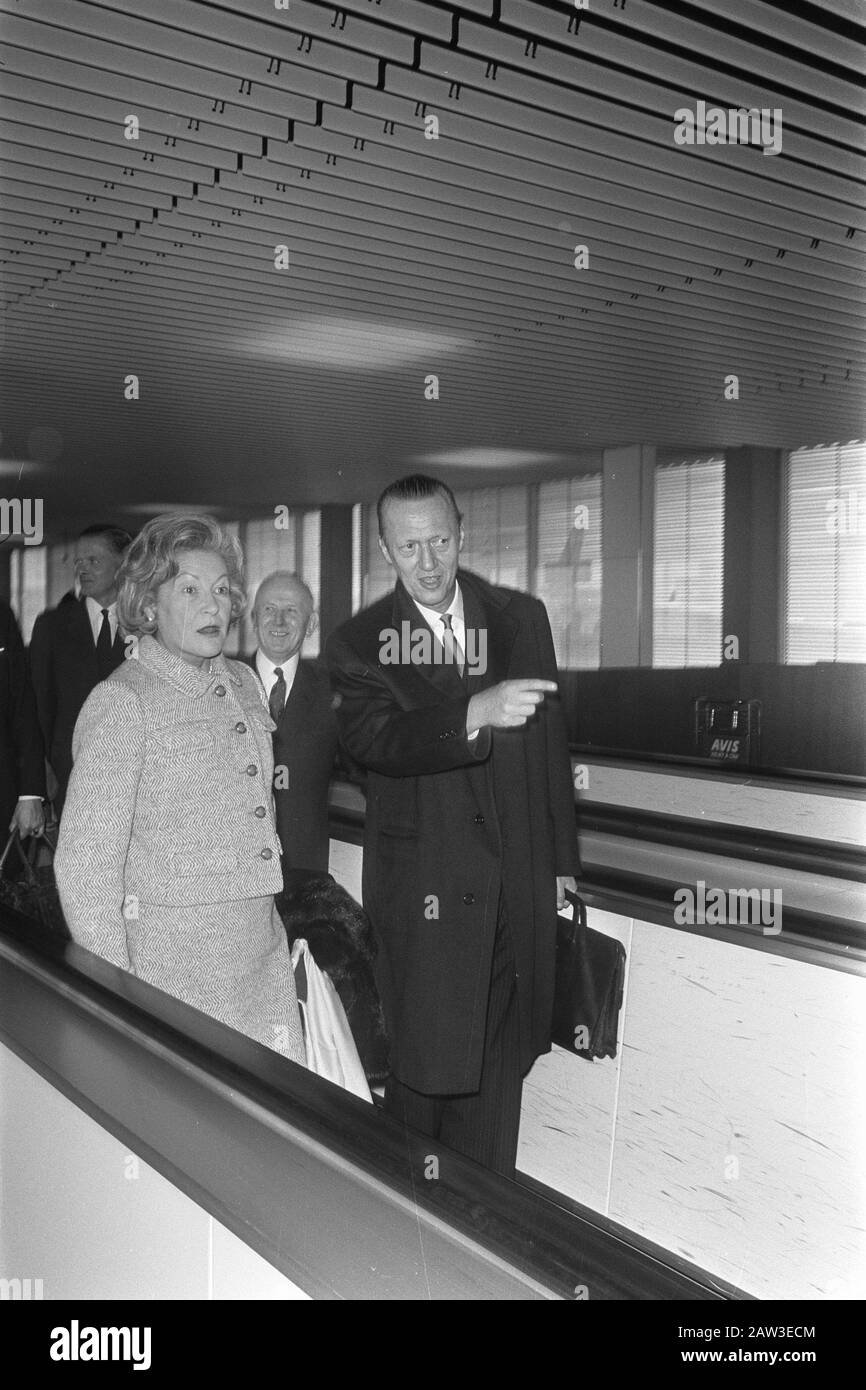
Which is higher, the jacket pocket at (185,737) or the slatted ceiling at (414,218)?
the slatted ceiling at (414,218)

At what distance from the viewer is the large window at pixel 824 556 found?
12.3 m

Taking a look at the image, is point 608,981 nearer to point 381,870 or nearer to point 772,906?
point 772,906

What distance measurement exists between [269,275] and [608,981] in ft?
17.8

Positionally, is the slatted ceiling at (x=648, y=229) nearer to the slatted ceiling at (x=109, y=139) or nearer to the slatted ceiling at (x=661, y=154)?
the slatted ceiling at (x=109, y=139)

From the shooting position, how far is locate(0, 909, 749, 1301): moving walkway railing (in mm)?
1082

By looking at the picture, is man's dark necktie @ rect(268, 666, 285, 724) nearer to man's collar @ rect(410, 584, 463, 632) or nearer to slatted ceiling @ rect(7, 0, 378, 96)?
man's collar @ rect(410, 584, 463, 632)

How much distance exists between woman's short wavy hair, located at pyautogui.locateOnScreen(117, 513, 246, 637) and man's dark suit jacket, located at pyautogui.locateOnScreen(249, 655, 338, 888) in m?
1.16

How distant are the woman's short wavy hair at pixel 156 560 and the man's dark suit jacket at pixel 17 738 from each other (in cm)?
189

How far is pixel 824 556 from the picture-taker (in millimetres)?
12547

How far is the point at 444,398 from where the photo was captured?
10141mm

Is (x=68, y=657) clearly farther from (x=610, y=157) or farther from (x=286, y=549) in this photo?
(x=286, y=549)

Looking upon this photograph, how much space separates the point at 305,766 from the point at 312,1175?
192 centimetres

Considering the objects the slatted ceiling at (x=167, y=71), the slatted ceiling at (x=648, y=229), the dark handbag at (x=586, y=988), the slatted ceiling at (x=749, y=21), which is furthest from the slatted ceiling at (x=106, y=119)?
the dark handbag at (x=586, y=988)
